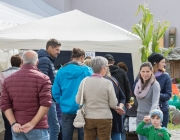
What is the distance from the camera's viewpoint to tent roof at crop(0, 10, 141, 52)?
8.46 m

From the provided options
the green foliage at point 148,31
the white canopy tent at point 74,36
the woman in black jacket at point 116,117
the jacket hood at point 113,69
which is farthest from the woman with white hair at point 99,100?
the green foliage at point 148,31

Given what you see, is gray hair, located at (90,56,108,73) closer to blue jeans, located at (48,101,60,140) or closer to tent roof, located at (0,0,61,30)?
blue jeans, located at (48,101,60,140)

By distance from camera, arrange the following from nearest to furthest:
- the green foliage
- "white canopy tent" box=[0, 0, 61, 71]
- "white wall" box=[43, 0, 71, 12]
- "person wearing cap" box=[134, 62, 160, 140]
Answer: "person wearing cap" box=[134, 62, 160, 140]
the green foliage
"white canopy tent" box=[0, 0, 61, 71]
"white wall" box=[43, 0, 71, 12]

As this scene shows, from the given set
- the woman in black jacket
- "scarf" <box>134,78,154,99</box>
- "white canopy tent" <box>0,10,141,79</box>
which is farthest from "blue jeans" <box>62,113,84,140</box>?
"white canopy tent" <box>0,10,141,79</box>

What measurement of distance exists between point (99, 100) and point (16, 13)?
22.8 ft

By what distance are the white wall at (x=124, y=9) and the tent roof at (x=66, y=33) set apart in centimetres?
1227

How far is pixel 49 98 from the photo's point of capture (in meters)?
4.39

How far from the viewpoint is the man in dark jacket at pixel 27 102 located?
433 centimetres

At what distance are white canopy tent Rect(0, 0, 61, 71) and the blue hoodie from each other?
282cm

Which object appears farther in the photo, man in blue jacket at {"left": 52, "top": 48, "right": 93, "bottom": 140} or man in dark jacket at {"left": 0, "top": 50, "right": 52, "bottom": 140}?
man in blue jacket at {"left": 52, "top": 48, "right": 93, "bottom": 140}

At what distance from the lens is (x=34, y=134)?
174 inches

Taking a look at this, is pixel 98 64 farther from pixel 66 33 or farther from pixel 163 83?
pixel 66 33

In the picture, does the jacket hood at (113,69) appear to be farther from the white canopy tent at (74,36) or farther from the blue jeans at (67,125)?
the white canopy tent at (74,36)

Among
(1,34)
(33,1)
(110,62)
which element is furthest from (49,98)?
(33,1)
